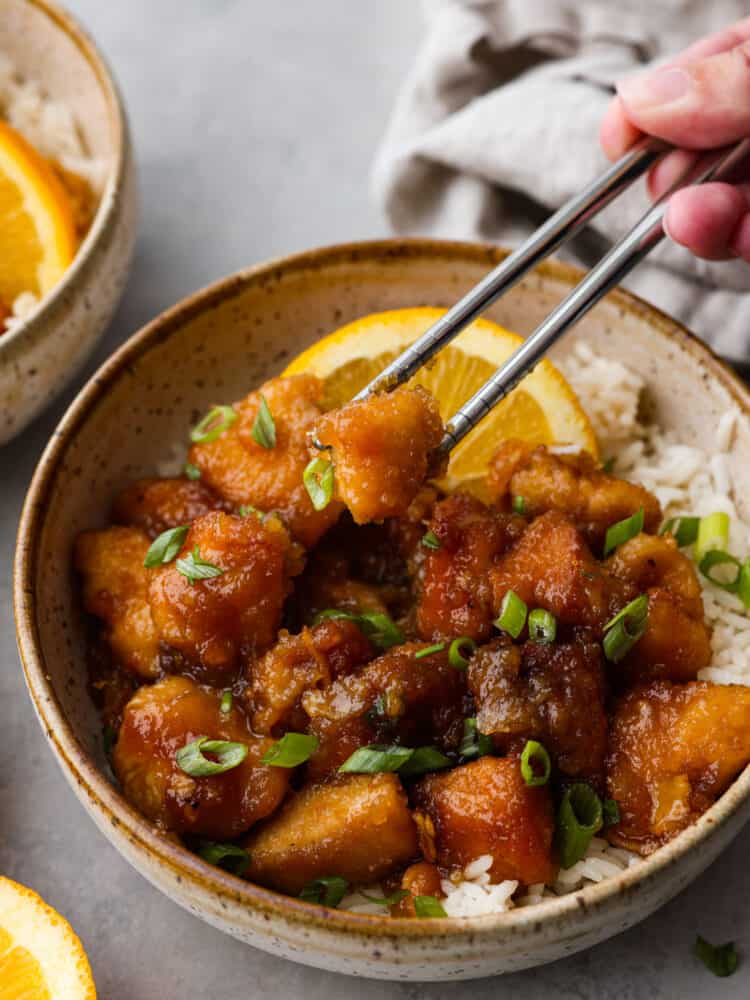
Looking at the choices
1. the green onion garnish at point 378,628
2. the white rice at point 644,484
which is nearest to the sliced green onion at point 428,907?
the white rice at point 644,484

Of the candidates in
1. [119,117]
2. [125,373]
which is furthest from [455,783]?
[119,117]

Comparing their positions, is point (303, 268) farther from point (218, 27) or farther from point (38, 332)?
point (218, 27)

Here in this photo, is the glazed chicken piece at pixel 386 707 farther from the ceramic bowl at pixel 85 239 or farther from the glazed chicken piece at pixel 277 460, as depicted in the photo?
the ceramic bowl at pixel 85 239

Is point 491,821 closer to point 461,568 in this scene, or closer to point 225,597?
point 461,568

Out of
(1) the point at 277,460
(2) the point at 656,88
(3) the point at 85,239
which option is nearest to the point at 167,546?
(1) the point at 277,460

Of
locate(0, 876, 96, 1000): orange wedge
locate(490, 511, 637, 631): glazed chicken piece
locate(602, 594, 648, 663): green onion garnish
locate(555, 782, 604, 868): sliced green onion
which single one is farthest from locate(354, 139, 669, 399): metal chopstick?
locate(0, 876, 96, 1000): orange wedge

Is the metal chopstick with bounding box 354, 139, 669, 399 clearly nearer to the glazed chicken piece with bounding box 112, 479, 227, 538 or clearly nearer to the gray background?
the glazed chicken piece with bounding box 112, 479, 227, 538
